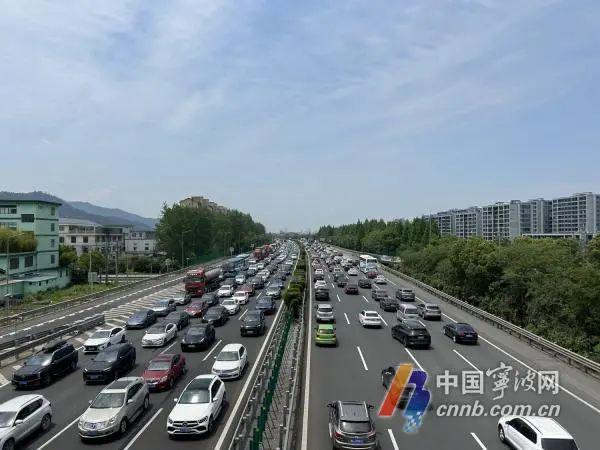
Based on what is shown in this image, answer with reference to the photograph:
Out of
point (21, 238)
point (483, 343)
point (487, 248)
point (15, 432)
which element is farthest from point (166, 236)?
point (15, 432)

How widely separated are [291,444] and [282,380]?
6184 mm

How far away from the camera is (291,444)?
14.6 metres

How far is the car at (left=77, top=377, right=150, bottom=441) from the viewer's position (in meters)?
15.5

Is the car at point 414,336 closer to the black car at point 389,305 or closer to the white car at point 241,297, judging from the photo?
the black car at point 389,305

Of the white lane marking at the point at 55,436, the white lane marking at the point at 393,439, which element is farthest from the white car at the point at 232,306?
the white lane marking at the point at 393,439

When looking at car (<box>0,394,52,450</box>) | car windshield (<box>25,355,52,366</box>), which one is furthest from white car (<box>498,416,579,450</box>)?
car windshield (<box>25,355,52,366</box>)

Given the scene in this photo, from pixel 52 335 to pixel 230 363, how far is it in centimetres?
1499

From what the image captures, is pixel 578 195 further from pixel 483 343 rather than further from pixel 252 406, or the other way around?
pixel 252 406

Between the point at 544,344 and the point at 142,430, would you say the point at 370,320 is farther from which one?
the point at 142,430

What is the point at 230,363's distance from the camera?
23.0 m

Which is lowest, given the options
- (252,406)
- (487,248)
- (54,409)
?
(54,409)

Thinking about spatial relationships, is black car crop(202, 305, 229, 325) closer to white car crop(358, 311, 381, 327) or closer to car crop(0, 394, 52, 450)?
white car crop(358, 311, 381, 327)

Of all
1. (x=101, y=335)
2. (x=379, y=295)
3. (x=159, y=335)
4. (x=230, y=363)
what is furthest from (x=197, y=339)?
(x=379, y=295)

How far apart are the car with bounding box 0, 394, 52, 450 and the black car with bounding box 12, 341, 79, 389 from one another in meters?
5.33
